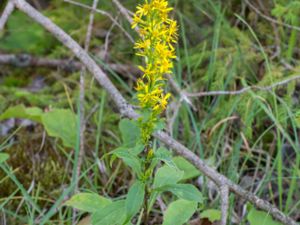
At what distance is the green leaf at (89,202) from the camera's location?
6.51 ft

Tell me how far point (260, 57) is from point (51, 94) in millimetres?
1218

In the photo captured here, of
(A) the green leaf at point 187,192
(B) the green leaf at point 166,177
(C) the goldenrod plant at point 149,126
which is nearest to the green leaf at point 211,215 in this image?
(C) the goldenrod plant at point 149,126

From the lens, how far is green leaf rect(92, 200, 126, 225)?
1713 millimetres

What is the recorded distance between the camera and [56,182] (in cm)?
263

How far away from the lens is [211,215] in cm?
224

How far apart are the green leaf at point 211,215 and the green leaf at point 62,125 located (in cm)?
73

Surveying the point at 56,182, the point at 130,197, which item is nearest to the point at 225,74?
the point at 56,182

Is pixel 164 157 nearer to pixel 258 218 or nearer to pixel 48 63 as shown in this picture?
pixel 258 218

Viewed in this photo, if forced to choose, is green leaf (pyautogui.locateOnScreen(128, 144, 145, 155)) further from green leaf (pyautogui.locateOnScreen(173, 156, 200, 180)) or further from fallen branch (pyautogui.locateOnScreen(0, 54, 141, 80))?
fallen branch (pyautogui.locateOnScreen(0, 54, 141, 80))

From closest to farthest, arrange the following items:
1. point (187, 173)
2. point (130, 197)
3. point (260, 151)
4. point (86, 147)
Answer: point (130, 197) → point (187, 173) → point (260, 151) → point (86, 147)

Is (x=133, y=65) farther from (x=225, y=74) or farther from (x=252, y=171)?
(x=252, y=171)

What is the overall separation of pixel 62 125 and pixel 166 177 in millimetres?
949

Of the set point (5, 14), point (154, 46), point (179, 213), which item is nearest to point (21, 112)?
point (5, 14)

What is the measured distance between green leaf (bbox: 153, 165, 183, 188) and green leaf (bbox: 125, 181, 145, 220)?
0.15 meters
